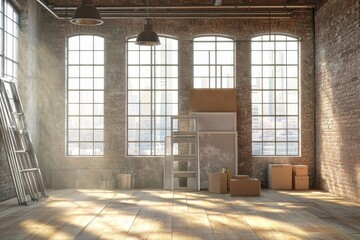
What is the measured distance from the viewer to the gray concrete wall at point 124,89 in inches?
547

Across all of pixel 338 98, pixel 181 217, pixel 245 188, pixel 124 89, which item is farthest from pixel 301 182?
pixel 181 217

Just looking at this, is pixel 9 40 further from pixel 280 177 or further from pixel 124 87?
pixel 280 177

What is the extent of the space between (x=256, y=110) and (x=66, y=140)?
4.73 metres

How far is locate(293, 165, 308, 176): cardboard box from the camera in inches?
529

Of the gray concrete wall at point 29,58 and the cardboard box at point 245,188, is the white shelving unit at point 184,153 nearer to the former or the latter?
the cardboard box at point 245,188

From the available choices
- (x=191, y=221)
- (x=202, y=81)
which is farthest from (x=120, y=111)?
(x=191, y=221)

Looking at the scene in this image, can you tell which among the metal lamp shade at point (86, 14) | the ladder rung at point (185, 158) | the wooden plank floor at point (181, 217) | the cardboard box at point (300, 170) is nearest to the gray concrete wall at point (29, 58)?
the wooden plank floor at point (181, 217)

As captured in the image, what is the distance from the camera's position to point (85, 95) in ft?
46.3

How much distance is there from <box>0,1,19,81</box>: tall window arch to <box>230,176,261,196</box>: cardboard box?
5230 millimetres

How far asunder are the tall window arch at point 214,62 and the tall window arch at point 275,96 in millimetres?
567

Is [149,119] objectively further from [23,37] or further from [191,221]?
[191,221]

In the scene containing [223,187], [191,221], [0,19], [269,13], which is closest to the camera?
[191,221]

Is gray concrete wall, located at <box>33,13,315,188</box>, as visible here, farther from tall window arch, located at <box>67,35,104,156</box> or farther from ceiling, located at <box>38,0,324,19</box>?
ceiling, located at <box>38,0,324,19</box>

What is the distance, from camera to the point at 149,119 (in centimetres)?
1415
